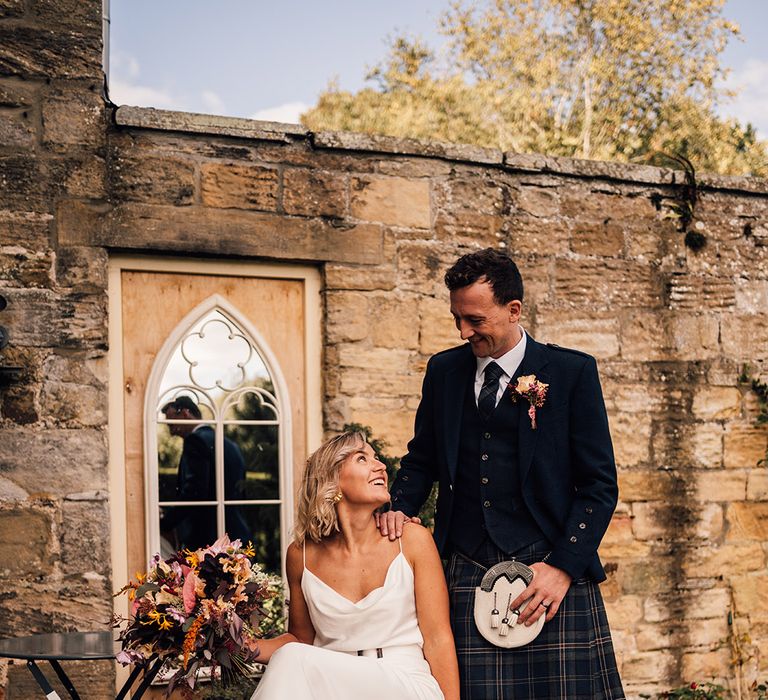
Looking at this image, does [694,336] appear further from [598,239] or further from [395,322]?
[395,322]

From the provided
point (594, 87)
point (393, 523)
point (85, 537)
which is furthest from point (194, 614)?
point (594, 87)

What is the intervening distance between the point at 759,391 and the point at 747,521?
2.33 feet

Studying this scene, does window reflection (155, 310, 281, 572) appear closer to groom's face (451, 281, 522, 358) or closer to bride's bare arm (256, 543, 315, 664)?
bride's bare arm (256, 543, 315, 664)

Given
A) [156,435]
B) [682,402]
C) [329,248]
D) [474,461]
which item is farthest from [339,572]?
[682,402]

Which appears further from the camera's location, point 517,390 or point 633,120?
point 633,120

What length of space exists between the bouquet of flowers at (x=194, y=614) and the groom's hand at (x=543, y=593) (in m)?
0.85

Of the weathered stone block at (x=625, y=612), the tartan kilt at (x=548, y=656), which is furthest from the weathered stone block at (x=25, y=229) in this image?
the weathered stone block at (x=625, y=612)

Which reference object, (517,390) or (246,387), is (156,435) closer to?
(246,387)

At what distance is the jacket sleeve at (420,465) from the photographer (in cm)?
363

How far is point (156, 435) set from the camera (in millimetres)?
5000

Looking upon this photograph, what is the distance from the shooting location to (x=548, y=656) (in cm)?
326

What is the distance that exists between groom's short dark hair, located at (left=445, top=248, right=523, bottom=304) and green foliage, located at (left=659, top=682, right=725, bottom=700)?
3195 millimetres

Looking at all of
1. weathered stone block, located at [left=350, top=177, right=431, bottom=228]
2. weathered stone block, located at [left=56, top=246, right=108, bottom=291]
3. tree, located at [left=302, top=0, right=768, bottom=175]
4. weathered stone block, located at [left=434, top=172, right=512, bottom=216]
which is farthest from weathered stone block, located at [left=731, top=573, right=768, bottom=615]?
tree, located at [left=302, top=0, right=768, bottom=175]

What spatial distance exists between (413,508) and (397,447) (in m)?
1.64
